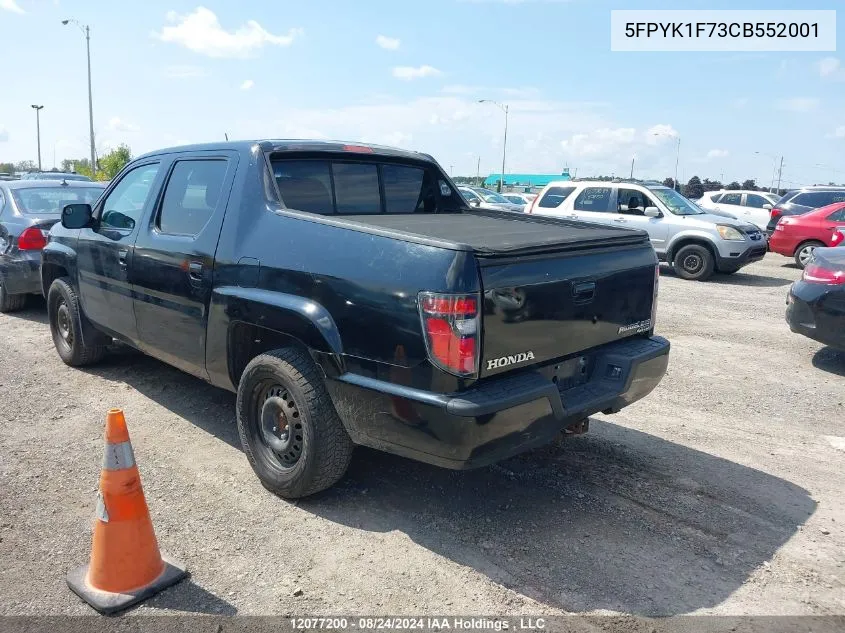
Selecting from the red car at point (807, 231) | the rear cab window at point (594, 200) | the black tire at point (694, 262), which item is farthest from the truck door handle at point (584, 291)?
the red car at point (807, 231)

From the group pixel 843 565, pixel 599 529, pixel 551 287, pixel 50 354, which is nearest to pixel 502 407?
pixel 551 287

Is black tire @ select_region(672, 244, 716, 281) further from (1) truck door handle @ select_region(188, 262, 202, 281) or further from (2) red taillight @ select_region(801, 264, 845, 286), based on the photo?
(1) truck door handle @ select_region(188, 262, 202, 281)

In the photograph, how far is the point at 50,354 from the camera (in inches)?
265

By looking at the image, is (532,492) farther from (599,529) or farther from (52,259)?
(52,259)

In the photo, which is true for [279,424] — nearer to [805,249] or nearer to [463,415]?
[463,415]

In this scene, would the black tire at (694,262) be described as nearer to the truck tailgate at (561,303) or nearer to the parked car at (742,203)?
the parked car at (742,203)

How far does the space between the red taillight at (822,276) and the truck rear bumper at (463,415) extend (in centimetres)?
428

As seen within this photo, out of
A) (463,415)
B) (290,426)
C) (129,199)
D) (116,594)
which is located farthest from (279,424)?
(129,199)

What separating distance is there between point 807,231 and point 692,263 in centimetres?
321

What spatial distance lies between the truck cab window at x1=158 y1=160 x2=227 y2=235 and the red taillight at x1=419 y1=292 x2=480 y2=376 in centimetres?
188

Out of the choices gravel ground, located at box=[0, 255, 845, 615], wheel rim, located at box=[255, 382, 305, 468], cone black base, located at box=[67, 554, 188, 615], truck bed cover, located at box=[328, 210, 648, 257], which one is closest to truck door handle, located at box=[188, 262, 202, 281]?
wheel rim, located at box=[255, 382, 305, 468]

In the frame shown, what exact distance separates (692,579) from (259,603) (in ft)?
6.43

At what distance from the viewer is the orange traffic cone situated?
2930 millimetres

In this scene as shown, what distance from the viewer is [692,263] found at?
43.0 ft
